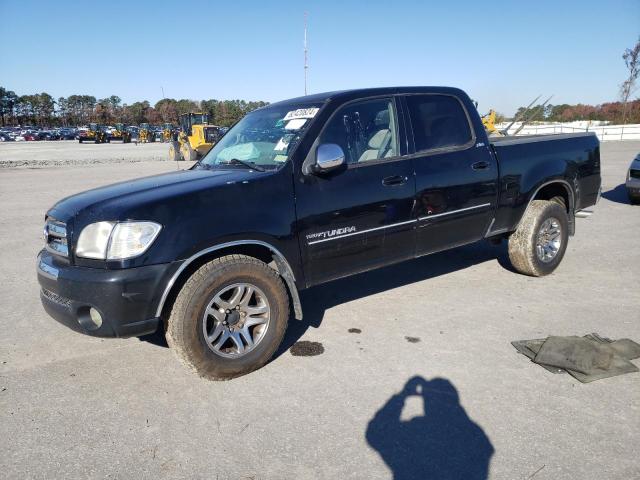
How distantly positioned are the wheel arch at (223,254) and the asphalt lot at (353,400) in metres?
0.60

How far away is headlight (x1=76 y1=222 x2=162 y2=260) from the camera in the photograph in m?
2.92

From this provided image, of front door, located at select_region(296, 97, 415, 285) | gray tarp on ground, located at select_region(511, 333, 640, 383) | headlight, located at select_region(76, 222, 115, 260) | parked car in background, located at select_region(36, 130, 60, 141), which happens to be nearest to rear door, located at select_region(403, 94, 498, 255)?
front door, located at select_region(296, 97, 415, 285)

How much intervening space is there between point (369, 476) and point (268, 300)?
1433 millimetres

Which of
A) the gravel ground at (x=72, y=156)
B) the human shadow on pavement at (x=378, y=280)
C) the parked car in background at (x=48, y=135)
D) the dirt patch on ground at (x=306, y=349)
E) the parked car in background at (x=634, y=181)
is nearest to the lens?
the dirt patch on ground at (x=306, y=349)

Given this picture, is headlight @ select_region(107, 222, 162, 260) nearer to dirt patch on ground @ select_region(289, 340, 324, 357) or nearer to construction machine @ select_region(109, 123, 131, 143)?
dirt patch on ground @ select_region(289, 340, 324, 357)

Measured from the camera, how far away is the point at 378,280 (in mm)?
5418

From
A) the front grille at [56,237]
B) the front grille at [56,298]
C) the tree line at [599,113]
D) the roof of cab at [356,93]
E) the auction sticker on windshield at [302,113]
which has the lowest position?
the front grille at [56,298]

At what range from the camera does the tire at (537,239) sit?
16.8ft

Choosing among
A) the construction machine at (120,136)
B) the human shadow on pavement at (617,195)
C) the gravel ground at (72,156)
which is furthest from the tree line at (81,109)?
the human shadow on pavement at (617,195)

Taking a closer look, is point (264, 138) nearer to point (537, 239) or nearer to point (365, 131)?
point (365, 131)

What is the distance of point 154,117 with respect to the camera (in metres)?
111

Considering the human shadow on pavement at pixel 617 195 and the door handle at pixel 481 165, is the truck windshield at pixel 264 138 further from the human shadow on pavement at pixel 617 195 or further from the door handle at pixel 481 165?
the human shadow on pavement at pixel 617 195

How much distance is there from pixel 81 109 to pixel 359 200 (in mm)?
135485

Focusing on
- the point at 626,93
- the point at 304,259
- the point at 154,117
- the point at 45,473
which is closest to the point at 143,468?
the point at 45,473
